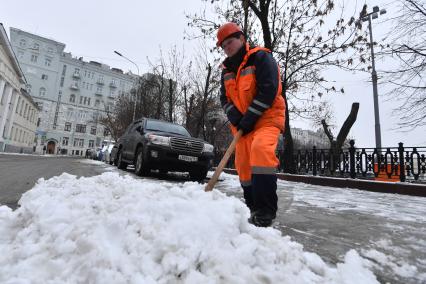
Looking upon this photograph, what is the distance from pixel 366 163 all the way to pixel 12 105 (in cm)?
4766

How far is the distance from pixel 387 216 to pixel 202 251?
3341mm

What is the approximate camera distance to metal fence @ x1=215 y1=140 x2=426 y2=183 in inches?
328

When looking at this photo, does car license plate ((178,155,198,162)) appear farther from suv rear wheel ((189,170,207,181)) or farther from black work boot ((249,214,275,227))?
black work boot ((249,214,275,227))

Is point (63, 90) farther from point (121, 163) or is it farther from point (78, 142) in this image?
point (121, 163)

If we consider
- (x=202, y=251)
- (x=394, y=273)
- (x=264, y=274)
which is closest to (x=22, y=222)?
(x=202, y=251)

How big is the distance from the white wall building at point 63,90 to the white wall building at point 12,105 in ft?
36.6

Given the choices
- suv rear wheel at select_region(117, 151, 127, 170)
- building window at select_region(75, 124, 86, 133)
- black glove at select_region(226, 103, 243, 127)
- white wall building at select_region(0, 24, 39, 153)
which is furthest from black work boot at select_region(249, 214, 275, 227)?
building window at select_region(75, 124, 86, 133)

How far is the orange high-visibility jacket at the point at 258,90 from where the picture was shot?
2.99 m

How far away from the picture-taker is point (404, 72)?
9508mm

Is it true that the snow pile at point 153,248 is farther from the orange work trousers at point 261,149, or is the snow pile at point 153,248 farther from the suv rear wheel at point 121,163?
the suv rear wheel at point 121,163

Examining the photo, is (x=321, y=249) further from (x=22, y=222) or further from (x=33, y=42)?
(x=33, y=42)

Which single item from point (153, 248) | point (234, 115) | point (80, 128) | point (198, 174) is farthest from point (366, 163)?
point (80, 128)

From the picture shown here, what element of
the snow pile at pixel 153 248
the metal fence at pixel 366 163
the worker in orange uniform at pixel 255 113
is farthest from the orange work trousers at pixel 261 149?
the metal fence at pixel 366 163

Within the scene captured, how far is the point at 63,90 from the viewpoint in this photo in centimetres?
6744
